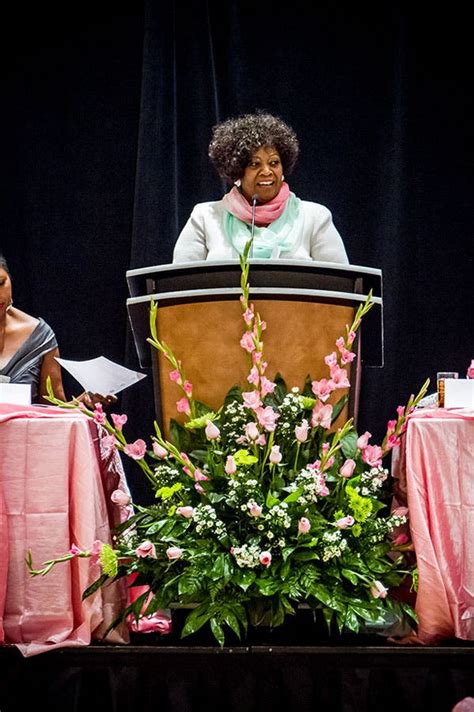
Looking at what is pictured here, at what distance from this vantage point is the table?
6.02 ft

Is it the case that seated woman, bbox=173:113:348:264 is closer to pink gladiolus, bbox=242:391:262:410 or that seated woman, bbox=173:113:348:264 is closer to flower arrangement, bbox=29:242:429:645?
flower arrangement, bbox=29:242:429:645

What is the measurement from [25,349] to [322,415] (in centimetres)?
Result: 120

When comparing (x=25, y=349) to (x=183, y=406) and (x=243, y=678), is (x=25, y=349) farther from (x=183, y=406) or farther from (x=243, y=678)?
(x=243, y=678)

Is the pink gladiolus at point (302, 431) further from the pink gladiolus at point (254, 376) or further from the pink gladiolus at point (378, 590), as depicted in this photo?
the pink gladiolus at point (378, 590)

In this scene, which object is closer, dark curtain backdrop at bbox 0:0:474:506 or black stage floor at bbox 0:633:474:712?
black stage floor at bbox 0:633:474:712

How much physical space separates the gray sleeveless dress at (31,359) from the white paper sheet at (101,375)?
0.62 meters

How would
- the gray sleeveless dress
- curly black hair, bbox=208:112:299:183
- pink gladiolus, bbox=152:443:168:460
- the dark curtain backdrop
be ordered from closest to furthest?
pink gladiolus, bbox=152:443:168:460
the gray sleeveless dress
curly black hair, bbox=208:112:299:183
the dark curtain backdrop

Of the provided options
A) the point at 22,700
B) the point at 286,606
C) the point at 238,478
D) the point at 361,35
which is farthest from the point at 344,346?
the point at 361,35

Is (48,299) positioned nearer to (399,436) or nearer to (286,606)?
(399,436)

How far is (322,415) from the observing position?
1.76m

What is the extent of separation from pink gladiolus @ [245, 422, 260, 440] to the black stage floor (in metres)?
0.38

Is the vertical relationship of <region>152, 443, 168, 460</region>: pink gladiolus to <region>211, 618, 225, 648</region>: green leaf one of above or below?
above

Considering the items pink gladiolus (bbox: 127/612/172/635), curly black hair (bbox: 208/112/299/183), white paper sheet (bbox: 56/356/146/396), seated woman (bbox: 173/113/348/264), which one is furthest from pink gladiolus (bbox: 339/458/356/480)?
curly black hair (bbox: 208/112/299/183)

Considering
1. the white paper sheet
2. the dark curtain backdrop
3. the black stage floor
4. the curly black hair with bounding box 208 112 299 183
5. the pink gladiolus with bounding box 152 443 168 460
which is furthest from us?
the dark curtain backdrop
